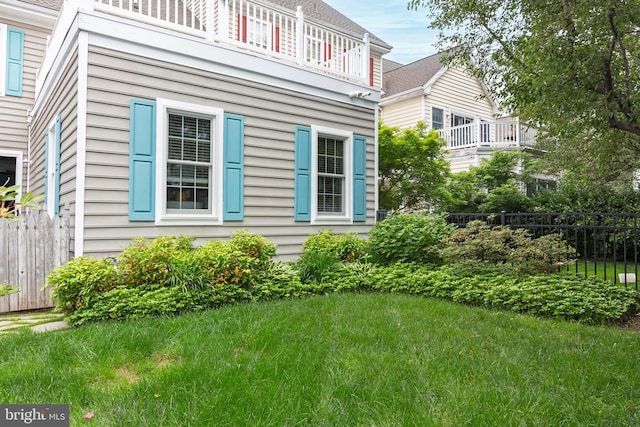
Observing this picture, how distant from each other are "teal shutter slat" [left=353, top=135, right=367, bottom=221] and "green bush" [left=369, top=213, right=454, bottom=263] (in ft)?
3.55

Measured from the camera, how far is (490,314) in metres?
4.71

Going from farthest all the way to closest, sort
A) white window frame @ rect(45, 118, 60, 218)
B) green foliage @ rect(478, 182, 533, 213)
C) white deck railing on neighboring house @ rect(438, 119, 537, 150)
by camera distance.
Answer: white deck railing on neighboring house @ rect(438, 119, 537, 150) < green foliage @ rect(478, 182, 533, 213) < white window frame @ rect(45, 118, 60, 218)

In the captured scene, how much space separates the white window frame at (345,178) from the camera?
25.0 feet

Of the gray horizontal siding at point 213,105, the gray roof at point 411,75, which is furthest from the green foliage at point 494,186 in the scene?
the gray horizontal siding at point 213,105

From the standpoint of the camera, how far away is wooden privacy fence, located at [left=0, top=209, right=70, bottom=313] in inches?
201

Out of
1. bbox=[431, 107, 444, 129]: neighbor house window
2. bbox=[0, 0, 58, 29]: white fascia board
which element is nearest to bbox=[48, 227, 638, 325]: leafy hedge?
bbox=[0, 0, 58, 29]: white fascia board

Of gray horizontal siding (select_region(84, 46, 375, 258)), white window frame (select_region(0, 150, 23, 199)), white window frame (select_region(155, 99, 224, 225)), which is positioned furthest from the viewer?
white window frame (select_region(0, 150, 23, 199))

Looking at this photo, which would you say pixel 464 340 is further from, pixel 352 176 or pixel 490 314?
pixel 352 176

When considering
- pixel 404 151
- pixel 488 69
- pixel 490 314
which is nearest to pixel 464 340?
pixel 490 314

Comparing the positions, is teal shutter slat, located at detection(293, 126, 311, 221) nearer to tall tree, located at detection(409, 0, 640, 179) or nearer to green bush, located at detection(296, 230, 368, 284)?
green bush, located at detection(296, 230, 368, 284)

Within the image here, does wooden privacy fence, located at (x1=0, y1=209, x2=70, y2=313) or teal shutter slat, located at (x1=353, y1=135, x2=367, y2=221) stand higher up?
teal shutter slat, located at (x1=353, y1=135, x2=367, y2=221)

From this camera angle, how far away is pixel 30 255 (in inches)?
209

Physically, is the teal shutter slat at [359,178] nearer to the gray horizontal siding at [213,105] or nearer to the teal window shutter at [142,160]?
the gray horizontal siding at [213,105]

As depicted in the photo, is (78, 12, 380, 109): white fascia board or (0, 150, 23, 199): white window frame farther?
(0, 150, 23, 199): white window frame
